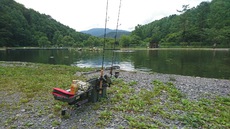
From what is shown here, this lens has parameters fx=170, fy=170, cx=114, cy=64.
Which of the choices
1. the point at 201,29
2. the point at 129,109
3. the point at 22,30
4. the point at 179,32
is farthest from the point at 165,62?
the point at 22,30

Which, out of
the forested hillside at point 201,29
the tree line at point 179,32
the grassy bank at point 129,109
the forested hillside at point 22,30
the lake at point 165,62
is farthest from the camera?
the forested hillside at point 22,30

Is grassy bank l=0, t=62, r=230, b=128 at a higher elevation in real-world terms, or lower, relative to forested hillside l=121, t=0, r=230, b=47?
lower

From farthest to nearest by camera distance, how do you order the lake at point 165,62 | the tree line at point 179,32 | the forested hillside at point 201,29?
1. the tree line at point 179,32
2. the forested hillside at point 201,29
3. the lake at point 165,62

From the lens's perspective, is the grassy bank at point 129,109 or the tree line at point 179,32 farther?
the tree line at point 179,32

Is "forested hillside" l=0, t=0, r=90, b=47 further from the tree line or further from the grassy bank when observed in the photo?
the grassy bank

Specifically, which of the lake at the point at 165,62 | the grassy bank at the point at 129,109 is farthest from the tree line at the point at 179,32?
the grassy bank at the point at 129,109

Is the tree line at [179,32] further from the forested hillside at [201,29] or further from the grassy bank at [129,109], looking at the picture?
the grassy bank at [129,109]

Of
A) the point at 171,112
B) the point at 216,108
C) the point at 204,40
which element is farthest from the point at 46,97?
the point at 204,40

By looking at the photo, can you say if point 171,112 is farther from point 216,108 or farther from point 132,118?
point 216,108

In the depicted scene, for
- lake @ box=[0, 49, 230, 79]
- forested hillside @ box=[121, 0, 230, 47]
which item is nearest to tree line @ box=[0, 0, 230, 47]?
forested hillside @ box=[121, 0, 230, 47]

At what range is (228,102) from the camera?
8.42 metres

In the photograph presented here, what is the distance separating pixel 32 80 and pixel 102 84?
6310mm

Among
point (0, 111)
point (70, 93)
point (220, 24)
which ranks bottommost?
point (0, 111)

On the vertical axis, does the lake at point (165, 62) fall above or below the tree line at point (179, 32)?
below
